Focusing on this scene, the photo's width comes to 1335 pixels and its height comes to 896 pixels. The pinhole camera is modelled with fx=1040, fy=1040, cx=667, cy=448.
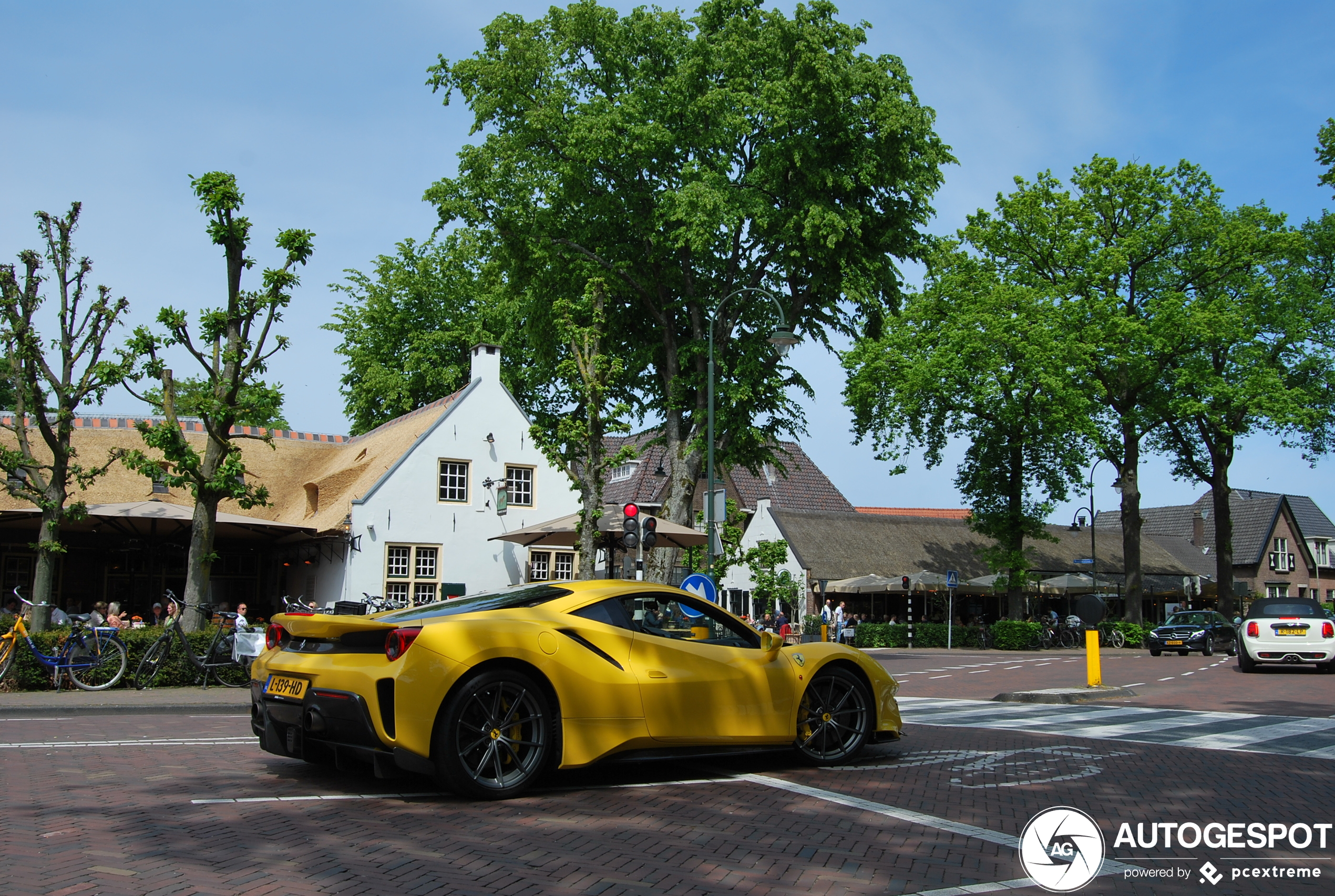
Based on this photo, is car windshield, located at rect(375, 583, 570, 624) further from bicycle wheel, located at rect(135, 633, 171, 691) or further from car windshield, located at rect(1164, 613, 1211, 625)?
car windshield, located at rect(1164, 613, 1211, 625)

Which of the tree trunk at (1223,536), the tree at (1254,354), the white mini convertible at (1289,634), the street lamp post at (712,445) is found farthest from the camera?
the tree trunk at (1223,536)

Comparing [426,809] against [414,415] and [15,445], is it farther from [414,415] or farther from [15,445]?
[15,445]

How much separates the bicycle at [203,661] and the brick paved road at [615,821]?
711 cm

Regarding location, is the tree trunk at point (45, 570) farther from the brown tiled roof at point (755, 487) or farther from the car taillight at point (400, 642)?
the brown tiled roof at point (755, 487)

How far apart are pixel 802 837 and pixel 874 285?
23.1 m

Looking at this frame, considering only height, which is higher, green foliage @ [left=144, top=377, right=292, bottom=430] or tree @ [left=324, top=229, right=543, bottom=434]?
tree @ [left=324, top=229, right=543, bottom=434]

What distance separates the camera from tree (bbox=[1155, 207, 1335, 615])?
3688 cm

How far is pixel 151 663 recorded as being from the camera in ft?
50.8

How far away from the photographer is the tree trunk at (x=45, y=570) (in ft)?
57.3

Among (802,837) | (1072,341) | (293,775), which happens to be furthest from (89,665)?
(1072,341)

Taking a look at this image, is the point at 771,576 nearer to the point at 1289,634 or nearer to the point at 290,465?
the point at 290,465

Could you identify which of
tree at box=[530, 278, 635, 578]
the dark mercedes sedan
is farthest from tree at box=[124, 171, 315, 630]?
the dark mercedes sedan

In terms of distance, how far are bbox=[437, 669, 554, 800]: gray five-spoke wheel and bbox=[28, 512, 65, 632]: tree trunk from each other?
14209mm

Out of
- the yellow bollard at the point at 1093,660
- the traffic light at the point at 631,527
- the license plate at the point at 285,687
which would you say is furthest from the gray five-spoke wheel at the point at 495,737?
the yellow bollard at the point at 1093,660
